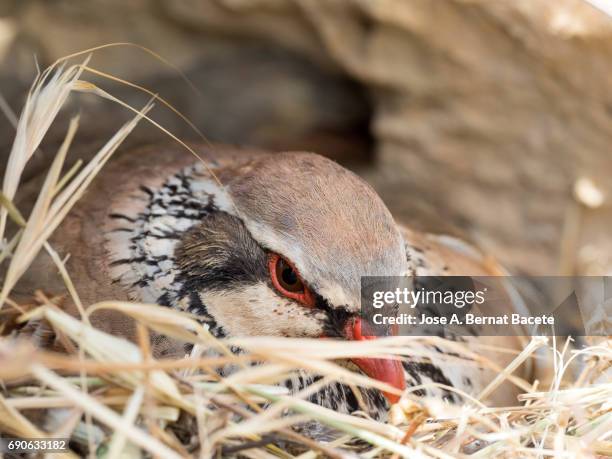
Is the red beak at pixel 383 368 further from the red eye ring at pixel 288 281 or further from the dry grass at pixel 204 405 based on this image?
the red eye ring at pixel 288 281

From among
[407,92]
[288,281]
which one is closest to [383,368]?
[288,281]

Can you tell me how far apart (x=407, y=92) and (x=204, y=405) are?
285cm

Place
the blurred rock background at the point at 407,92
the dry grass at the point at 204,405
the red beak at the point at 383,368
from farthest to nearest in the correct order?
1. the blurred rock background at the point at 407,92
2. the red beak at the point at 383,368
3. the dry grass at the point at 204,405

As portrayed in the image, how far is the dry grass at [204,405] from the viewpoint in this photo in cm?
217

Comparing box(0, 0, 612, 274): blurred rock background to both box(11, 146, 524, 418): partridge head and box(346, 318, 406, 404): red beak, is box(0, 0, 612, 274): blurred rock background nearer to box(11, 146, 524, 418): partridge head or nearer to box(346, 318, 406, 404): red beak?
box(11, 146, 524, 418): partridge head

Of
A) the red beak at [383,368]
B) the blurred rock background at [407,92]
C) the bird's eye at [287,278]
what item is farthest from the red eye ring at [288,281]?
the blurred rock background at [407,92]

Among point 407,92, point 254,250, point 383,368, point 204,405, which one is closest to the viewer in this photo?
point 204,405

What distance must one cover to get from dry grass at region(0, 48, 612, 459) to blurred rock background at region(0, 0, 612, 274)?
1564mm

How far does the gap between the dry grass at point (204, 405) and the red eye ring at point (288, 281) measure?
0.79ft

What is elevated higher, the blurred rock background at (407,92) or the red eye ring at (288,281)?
the blurred rock background at (407,92)

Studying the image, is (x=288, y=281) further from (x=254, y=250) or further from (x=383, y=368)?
(x=383, y=368)

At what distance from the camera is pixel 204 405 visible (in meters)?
2.32

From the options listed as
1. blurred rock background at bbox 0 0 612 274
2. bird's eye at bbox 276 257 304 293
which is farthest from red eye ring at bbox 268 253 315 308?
blurred rock background at bbox 0 0 612 274

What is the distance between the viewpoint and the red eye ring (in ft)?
8.34
